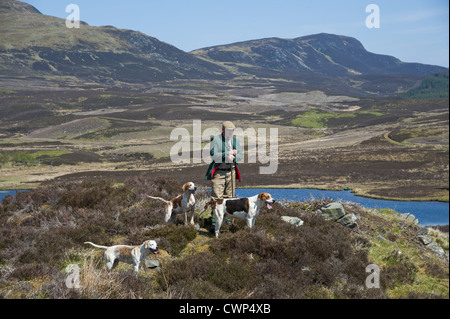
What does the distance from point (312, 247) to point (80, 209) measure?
7.22m

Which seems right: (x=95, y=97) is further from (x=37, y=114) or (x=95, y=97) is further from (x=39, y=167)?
(x=39, y=167)

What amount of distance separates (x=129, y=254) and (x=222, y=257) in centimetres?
184

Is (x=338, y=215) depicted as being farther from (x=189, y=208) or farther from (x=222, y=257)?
(x=222, y=257)

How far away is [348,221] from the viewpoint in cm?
1132

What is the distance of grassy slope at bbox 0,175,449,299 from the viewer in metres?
6.66

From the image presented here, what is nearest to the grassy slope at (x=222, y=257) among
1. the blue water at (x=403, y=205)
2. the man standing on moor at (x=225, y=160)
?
the man standing on moor at (x=225, y=160)

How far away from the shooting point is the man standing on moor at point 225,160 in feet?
30.6

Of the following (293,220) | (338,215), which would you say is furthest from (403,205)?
(293,220)

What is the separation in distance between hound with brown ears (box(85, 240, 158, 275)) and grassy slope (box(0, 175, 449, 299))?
0.23 m

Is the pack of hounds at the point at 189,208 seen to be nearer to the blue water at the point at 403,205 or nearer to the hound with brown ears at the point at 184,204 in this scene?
the hound with brown ears at the point at 184,204

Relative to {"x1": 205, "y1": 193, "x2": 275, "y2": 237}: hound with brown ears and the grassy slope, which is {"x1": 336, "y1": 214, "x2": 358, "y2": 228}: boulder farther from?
{"x1": 205, "y1": 193, "x2": 275, "y2": 237}: hound with brown ears

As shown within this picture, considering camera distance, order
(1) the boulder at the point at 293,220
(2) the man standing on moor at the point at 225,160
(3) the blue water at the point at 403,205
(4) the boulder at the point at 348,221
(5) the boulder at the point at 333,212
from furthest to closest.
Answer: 1. (3) the blue water at the point at 403,205
2. (5) the boulder at the point at 333,212
3. (4) the boulder at the point at 348,221
4. (1) the boulder at the point at 293,220
5. (2) the man standing on moor at the point at 225,160

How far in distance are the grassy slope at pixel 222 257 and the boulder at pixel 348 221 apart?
169mm
